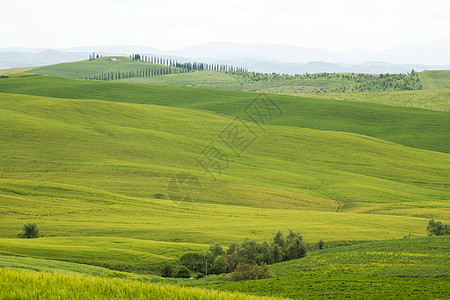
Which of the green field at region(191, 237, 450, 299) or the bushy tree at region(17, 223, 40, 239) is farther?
the bushy tree at region(17, 223, 40, 239)

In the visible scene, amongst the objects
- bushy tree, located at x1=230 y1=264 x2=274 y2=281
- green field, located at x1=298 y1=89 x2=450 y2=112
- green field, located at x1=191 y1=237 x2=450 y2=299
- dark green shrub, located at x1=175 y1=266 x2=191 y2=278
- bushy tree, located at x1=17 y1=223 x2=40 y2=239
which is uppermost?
green field, located at x1=298 y1=89 x2=450 y2=112

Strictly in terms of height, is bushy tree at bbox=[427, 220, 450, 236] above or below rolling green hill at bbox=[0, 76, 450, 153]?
below

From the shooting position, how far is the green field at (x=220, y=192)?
1021 inches

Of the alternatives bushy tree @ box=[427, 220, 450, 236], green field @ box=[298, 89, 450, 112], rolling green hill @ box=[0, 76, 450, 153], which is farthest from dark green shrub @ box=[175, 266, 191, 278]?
green field @ box=[298, 89, 450, 112]

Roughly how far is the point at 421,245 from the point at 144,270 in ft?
63.3

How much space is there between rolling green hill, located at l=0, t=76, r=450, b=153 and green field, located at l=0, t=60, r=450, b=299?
0.68 meters

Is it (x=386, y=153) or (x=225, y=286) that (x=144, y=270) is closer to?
(x=225, y=286)

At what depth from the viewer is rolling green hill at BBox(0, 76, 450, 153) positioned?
96.6 metres

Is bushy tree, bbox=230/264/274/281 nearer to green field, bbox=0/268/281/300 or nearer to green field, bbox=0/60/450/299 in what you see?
green field, bbox=0/60/450/299

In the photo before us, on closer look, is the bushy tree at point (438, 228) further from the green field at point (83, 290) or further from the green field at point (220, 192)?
the green field at point (83, 290)

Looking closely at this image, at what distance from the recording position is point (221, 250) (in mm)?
33438

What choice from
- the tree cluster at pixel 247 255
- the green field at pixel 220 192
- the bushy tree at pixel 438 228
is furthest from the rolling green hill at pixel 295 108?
the tree cluster at pixel 247 255

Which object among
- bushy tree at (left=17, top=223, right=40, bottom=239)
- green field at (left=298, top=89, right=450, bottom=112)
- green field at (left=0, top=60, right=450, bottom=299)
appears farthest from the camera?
green field at (left=298, top=89, right=450, bottom=112)

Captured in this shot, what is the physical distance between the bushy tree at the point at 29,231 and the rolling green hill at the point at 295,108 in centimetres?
6682
